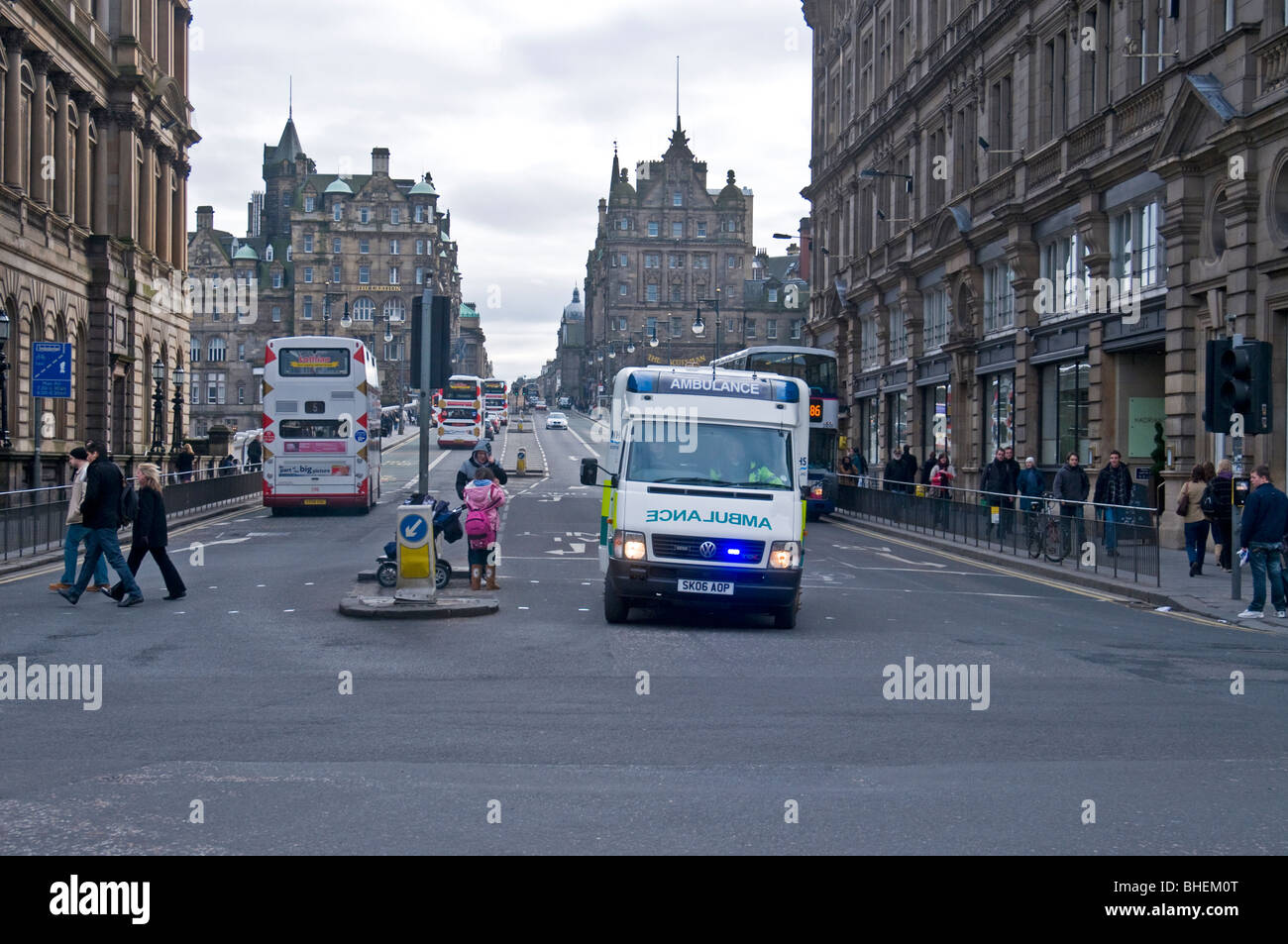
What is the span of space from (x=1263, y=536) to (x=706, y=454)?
708 cm

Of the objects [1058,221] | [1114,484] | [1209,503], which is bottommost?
[1209,503]

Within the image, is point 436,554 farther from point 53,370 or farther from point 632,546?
point 53,370

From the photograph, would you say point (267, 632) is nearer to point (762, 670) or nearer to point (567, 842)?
point (762, 670)

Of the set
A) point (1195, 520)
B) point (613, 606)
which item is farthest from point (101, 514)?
point (1195, 520)

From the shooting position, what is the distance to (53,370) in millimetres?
24906

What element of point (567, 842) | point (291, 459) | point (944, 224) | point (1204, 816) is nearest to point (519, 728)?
point (567, 842)

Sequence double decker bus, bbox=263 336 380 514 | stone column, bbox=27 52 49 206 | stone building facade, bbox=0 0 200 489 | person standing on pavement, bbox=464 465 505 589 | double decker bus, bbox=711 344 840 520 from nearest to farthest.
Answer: person standing on pavement, bbox=464 465 505 589
double decker bus, bbox=263 336 380 514
stone building facade, bbox=0 0 200 489
double decker bus, bbox=711 344 840 520
stone column, bbox=27 52 49 206

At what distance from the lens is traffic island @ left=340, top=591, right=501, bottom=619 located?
1469 cm

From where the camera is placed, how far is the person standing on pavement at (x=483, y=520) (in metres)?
16.6

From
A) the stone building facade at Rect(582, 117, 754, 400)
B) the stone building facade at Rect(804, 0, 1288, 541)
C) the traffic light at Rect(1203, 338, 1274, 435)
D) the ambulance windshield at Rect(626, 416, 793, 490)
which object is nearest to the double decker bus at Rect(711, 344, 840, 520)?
the stone building facade at Rect(804, 0, 1288, 541)

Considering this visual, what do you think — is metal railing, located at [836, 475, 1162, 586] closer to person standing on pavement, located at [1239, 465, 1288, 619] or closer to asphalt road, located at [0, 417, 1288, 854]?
person standing on pavement, located at [1239, 465, 1288, 619]

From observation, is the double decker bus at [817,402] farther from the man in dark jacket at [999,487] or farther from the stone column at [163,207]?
the stone column at [163,207]

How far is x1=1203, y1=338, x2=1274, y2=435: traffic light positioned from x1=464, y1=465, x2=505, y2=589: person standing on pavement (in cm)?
906

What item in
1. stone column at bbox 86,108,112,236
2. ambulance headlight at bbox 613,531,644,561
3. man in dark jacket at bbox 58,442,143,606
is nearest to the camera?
ambulance headlight at bbox 613,531,644,561
